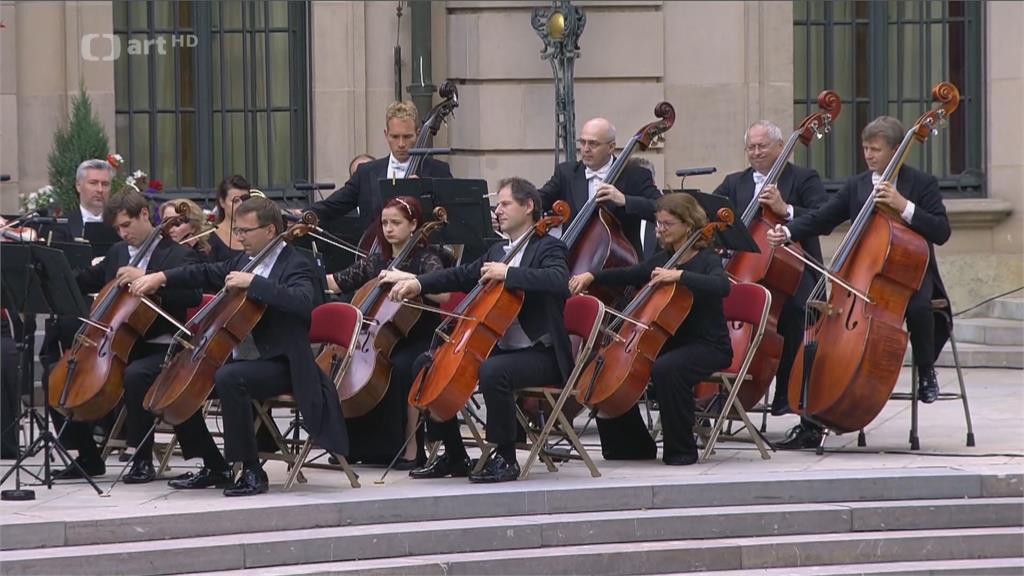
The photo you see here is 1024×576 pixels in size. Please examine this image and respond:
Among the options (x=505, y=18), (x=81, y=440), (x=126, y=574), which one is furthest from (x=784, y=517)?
(x=505, y=18)

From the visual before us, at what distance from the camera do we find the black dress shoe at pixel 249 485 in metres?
9.13

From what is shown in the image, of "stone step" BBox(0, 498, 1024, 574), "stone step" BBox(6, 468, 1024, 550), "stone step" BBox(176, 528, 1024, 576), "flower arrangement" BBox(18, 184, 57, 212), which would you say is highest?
"flower arrangement" BBox(18, 184, 57, 212)

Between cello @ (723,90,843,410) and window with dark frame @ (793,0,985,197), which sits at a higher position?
window with dark frame @ (793,0,985,197)

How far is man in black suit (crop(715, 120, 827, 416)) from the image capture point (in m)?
10.5

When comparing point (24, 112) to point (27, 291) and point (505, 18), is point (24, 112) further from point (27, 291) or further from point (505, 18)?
point (27, 291)

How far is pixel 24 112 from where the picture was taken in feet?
48.0

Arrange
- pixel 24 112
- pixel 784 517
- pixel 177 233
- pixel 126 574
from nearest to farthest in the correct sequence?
pixel 126 574, pixel 784 517, pixel 177 233, pixel 24 112

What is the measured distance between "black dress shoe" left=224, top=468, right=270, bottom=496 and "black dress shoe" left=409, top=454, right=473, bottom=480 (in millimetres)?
848

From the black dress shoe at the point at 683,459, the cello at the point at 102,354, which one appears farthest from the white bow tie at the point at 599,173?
the cello at the point at 102,354

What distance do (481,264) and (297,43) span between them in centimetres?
603

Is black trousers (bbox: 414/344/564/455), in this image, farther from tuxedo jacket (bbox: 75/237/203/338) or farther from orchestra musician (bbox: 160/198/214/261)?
orchestra musician (bbox: 160/198/214/261)

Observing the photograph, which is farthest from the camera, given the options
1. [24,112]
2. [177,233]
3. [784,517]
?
[24,112]

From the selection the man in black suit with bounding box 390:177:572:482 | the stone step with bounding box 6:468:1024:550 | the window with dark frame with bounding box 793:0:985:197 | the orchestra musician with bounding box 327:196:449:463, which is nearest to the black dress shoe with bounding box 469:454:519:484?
the man in black suit with bounding box 390:177:572:482

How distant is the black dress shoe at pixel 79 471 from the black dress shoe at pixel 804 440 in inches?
137
